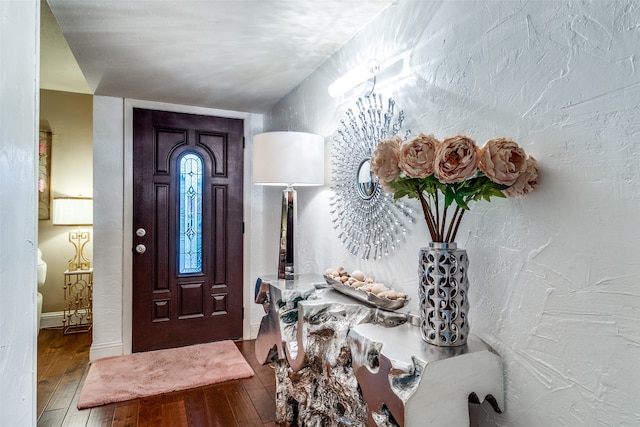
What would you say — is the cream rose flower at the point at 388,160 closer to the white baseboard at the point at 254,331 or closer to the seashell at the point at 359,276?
the seashell at the point at 359,276

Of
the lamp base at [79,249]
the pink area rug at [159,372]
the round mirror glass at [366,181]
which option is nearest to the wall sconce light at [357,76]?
the round mirror glass at [366,181]

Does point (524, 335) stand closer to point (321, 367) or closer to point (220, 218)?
point (321, 367)

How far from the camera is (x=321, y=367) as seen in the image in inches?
65.3

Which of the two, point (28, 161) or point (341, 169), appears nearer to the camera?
point (28, 161)

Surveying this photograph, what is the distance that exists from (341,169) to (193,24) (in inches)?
42.2

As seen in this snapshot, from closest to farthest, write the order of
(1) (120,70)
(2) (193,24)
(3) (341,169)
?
(2) (193,24), (3) (341,169), (1) (120,70)

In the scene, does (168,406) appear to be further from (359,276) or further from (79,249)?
(79,249)

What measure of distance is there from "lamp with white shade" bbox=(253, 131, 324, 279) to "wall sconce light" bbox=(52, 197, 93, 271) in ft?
7.25

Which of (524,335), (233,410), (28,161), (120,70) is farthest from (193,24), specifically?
(233,410)

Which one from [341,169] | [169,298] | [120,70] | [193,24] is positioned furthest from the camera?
[169,298]

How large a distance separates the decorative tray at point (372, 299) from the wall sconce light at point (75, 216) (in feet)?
9.47

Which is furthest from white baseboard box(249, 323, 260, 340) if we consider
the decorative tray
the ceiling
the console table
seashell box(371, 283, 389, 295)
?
seashell box(371, 283, 389, 295)

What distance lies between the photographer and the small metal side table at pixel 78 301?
11.9 feet

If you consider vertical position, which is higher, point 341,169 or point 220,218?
point 341,169
